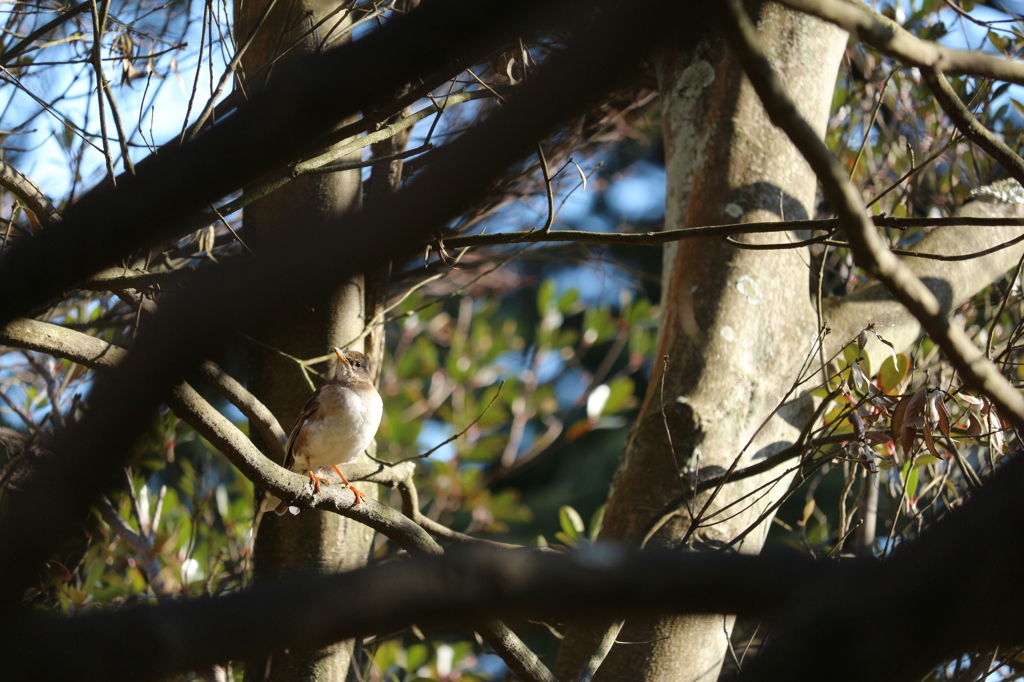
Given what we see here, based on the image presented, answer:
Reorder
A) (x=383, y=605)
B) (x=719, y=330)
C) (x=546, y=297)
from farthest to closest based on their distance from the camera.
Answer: (x=546, y=297) → (x=719, y=330) → (x=383, y=605)

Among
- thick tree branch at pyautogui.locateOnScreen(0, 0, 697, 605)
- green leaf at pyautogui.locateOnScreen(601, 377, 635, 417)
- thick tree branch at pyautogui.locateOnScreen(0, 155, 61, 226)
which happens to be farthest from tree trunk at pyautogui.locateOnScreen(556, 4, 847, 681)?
green leaf at pyautogui.locateOnScreen(601, 377, 635, 417)

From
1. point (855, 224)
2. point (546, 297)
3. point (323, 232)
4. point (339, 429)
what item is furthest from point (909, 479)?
point (546, 297)

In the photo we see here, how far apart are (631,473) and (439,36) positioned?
81.2 inches

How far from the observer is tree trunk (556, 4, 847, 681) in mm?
2523

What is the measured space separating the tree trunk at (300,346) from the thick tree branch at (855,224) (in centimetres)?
178

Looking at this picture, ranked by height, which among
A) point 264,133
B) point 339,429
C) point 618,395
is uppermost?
point 618,395

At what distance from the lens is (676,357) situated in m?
2.81

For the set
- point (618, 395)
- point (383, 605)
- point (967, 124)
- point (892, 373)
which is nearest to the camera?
point (383, 605)

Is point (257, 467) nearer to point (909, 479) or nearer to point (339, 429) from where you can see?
point (339, 429)

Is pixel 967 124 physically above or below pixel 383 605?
above

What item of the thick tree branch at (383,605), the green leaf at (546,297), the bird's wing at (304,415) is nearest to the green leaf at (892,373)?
the bird's wing at (304,415)

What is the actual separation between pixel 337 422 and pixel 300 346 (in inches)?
12.1

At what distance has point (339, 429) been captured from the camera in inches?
114

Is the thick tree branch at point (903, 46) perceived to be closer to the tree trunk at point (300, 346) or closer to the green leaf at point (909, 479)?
the green leaf at point (909, 479)
